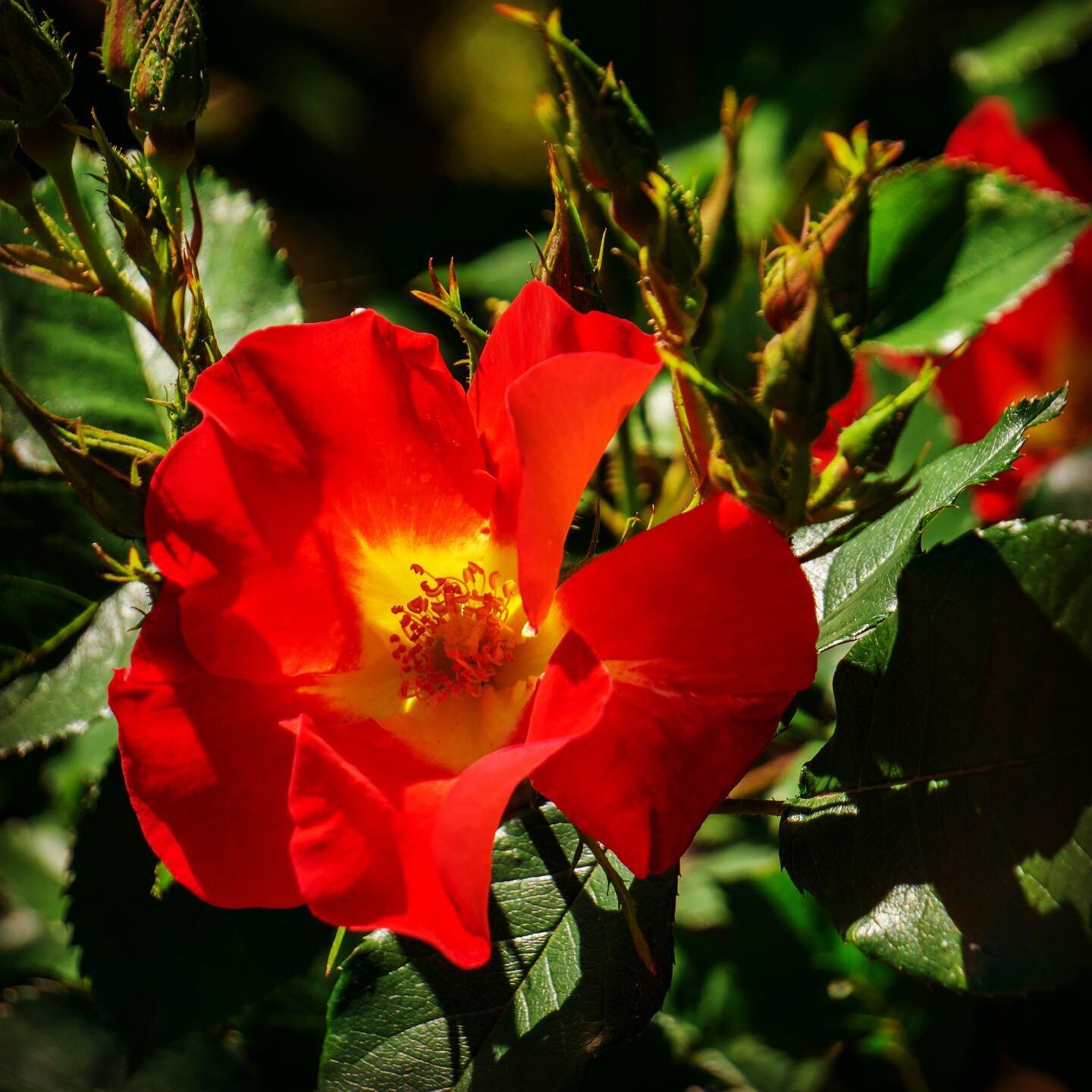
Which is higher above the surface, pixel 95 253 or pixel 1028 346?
pixel 95 253

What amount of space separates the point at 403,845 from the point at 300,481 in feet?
0.76

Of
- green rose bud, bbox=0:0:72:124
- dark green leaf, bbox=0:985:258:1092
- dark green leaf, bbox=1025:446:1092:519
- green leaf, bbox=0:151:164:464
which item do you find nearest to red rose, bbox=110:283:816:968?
green rose bud, bbox=0:0:72:124

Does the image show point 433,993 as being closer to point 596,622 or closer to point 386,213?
point 596,622

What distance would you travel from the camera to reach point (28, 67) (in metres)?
0.73

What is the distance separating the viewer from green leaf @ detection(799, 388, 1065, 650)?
2.59ft

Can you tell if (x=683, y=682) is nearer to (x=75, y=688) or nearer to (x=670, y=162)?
(x=75, y=688)

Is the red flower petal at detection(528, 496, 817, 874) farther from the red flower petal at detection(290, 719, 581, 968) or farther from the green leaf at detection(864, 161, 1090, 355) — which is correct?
the green leaf at detection(864, 161, 1090, 355)

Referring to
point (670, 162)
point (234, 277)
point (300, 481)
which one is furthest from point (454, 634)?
point (670, 162)

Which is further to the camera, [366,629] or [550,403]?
[366,629]

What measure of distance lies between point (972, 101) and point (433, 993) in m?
1.53

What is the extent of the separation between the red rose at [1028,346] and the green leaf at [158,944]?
759 millimetres

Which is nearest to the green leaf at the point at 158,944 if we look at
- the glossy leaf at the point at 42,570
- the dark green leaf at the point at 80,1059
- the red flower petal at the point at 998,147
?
the glossy leaf at the point at 42,570

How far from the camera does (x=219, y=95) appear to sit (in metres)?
2.18

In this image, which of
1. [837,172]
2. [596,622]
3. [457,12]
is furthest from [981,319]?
[457,12]
